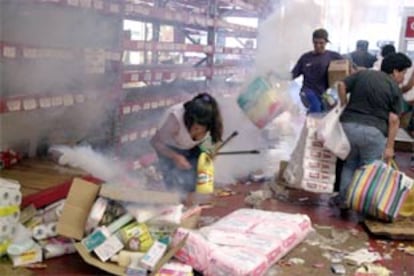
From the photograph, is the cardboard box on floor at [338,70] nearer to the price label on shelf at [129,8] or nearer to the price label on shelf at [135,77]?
the price label on shelf at [135,77]

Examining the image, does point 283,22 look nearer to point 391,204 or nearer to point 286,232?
point 391,204

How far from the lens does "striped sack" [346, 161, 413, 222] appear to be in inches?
134

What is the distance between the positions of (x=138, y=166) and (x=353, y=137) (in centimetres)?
199

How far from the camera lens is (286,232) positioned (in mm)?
2926

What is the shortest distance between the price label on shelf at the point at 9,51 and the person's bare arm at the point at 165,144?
1.03 m

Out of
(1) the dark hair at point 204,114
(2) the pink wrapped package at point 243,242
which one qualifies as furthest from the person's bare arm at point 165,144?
(2) the pink wrapped package at point 243,242

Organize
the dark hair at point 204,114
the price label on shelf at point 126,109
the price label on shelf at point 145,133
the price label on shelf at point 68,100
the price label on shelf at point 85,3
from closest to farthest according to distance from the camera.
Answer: the dark hair at point 204,114, the price label on shelf at point 85,3, the price label on shelf at point 68,100, the price label on shelf at point 126,109, the price label on shelf at point 145,133

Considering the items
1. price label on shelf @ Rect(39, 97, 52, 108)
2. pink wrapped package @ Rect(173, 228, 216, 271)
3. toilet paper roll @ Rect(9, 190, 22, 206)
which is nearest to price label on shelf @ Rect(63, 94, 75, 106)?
price label on shelf @ Rect(39, 97, 52, 108)

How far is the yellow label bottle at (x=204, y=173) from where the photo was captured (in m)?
3.04

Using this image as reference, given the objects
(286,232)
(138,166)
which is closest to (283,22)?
(138,166)

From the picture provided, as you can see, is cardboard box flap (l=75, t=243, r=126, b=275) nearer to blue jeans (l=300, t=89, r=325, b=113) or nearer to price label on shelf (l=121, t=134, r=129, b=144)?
price label on shelf (l=121, t=134, r=129, b=144)

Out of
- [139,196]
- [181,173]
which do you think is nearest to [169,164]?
[181,173]

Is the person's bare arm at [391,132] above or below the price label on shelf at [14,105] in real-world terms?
below

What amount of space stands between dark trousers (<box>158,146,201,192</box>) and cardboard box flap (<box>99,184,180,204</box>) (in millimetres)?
693
